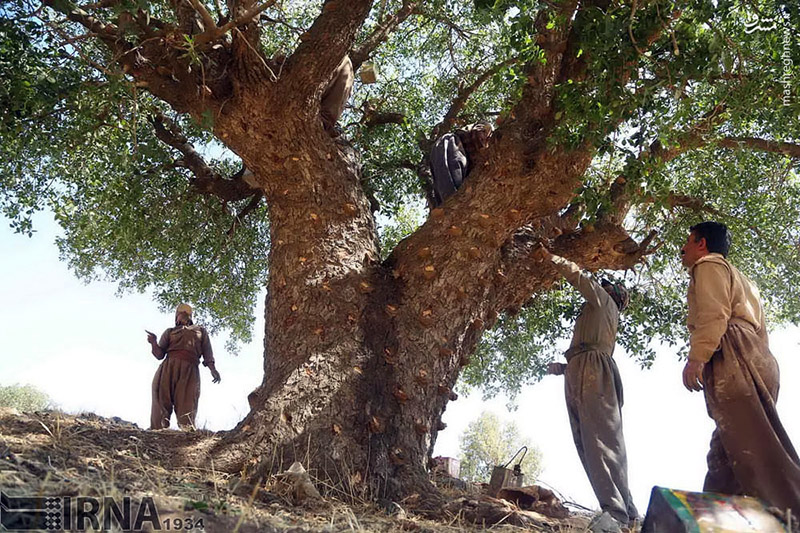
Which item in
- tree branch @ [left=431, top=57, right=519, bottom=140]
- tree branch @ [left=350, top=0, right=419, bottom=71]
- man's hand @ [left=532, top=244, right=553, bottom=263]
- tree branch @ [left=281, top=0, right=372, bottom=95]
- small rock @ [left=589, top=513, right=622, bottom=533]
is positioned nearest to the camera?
small rock @ [left=589, top=513, right=622, bottom=533]

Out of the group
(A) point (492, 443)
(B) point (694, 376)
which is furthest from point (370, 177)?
(A) point (492, 443)

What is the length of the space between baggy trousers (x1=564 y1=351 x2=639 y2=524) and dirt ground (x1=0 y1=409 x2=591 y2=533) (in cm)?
39

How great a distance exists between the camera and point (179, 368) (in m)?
8.90

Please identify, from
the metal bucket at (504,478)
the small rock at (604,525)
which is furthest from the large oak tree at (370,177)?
the small rock at (604,525)

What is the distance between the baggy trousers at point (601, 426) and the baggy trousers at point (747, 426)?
109 centimetres

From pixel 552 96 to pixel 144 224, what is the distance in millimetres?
5936

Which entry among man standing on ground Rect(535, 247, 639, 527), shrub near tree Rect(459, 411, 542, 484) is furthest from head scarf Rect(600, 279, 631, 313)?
shrub near tree Rect(459, 411, 542, 484)

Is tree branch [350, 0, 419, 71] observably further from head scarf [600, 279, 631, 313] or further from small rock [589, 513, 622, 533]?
small rock [589, 513, 622, 533]

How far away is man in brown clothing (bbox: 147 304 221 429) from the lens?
883 centimetres

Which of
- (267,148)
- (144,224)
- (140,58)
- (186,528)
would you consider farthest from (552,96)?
(144,224)

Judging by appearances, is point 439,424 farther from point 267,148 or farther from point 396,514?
point 267,148

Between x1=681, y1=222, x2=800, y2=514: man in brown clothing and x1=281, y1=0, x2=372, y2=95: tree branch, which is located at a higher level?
x1=281, y1=0, x2=372, y2=95: tree branch

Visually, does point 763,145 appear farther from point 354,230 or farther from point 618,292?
point 354,230

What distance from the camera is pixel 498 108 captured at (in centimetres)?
1019
